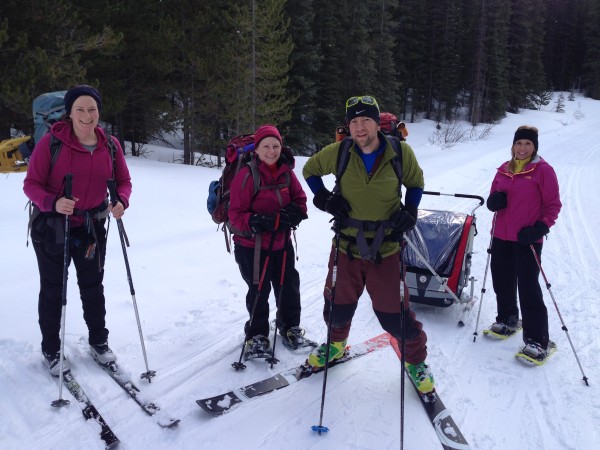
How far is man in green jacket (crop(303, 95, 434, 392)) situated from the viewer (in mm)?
3174

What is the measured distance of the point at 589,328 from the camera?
460cm

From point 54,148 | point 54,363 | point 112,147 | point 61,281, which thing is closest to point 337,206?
point 112,147

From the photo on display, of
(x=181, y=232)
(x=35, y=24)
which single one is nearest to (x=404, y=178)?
(x=181, y=232)

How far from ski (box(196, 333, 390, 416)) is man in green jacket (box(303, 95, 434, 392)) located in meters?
0.64

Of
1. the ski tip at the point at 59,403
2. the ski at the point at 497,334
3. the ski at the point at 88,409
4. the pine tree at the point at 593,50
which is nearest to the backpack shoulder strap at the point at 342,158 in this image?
the ski at the point at 88,409

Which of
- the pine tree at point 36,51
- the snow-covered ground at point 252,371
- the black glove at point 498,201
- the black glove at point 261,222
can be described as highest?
the pine tree at point 36,51

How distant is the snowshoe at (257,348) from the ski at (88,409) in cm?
130

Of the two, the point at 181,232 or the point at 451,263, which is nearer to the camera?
the point at 451,263

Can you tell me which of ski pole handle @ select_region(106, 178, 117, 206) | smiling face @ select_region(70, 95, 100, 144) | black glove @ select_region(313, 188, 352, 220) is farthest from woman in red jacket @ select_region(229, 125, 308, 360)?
smiling face @ select_region(70, 95, 100, 144)

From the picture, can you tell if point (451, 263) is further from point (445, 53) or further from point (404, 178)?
point (445, 53)

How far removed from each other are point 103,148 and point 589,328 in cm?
506

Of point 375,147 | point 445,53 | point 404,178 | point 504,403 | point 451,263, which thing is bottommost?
point 504,403

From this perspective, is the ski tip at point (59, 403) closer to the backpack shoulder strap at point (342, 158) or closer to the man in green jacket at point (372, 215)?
the man in green jacket at point (372, 215)

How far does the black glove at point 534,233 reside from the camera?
392 cm
